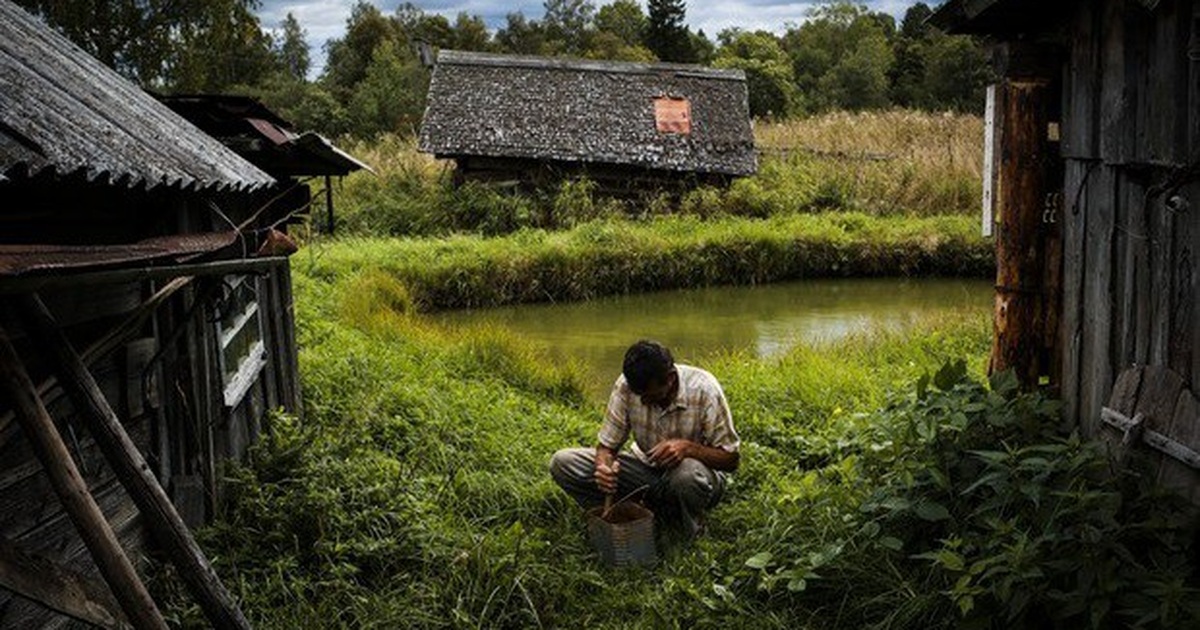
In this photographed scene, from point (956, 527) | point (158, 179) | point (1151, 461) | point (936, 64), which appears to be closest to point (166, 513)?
point (158, 179)

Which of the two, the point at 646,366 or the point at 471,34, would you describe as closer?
the point at 646,366

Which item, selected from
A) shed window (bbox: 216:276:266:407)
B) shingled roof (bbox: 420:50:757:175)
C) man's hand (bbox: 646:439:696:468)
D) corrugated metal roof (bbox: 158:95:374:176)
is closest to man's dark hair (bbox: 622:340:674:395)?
man's hand (bbox: 646:439:696:468)

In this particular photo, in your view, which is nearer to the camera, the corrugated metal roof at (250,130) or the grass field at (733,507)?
the grass field at (733,507)

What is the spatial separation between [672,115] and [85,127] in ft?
62.0

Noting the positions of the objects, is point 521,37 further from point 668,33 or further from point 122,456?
point 122,456

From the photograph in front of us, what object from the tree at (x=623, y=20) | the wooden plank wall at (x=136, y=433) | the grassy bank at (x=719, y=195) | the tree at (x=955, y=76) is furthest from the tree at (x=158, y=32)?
the tree at (x=623, y=20)

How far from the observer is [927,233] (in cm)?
1706

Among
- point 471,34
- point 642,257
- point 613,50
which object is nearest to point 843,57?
point 613,50

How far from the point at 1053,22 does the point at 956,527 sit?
2.35m

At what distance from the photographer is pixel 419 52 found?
35875mm

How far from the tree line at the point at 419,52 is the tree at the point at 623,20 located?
0.10 meters

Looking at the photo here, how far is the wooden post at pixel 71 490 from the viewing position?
9.02 ft

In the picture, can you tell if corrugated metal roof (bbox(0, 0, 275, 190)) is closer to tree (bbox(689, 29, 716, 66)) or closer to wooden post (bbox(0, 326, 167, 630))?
wooden post (bbox(0, 326, 167, 630))

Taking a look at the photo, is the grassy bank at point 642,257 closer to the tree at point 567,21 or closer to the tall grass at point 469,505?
the tall grass at point 469,505
